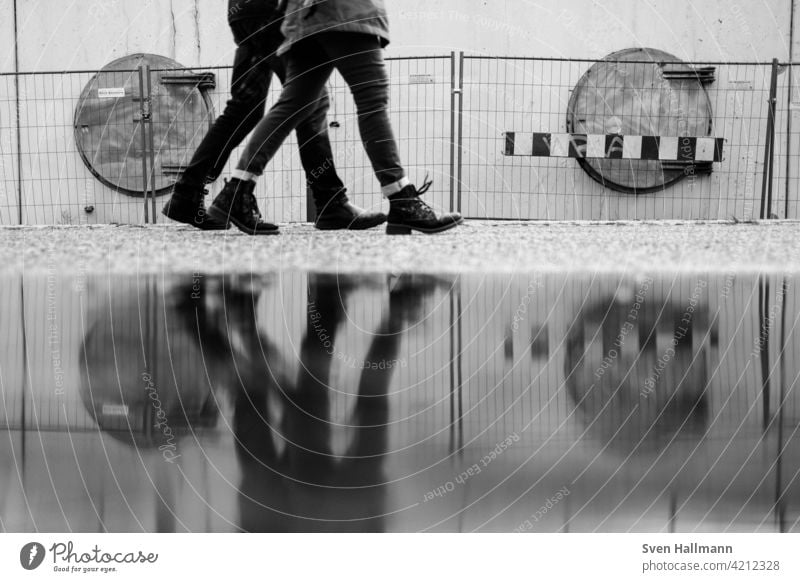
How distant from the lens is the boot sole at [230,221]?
6.65 feet

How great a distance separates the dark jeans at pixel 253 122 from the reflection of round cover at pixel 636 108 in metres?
0.57

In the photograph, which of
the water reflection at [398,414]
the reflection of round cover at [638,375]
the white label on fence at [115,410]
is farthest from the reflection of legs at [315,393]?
the reflection of round cover at [638,375]

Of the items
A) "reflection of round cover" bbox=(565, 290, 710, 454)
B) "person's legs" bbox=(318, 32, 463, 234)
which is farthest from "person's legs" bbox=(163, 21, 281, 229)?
"reflection of round cover" bbox=(565, 290, 710, 454)

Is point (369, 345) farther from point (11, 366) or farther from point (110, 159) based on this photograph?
point (110, 159)

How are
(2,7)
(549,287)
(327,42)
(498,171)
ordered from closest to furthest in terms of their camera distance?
(2,7) < (549,287) < (327,42) < (498,171)

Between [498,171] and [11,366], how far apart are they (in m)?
1.48

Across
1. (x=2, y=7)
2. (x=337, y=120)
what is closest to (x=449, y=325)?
(x=337, y=120)

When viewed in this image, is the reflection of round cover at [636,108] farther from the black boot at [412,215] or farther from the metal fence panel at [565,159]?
the black boot at [412,215]

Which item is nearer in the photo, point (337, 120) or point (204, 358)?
point (204, 358)

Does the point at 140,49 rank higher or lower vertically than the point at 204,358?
higher

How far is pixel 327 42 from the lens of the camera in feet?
5.88
